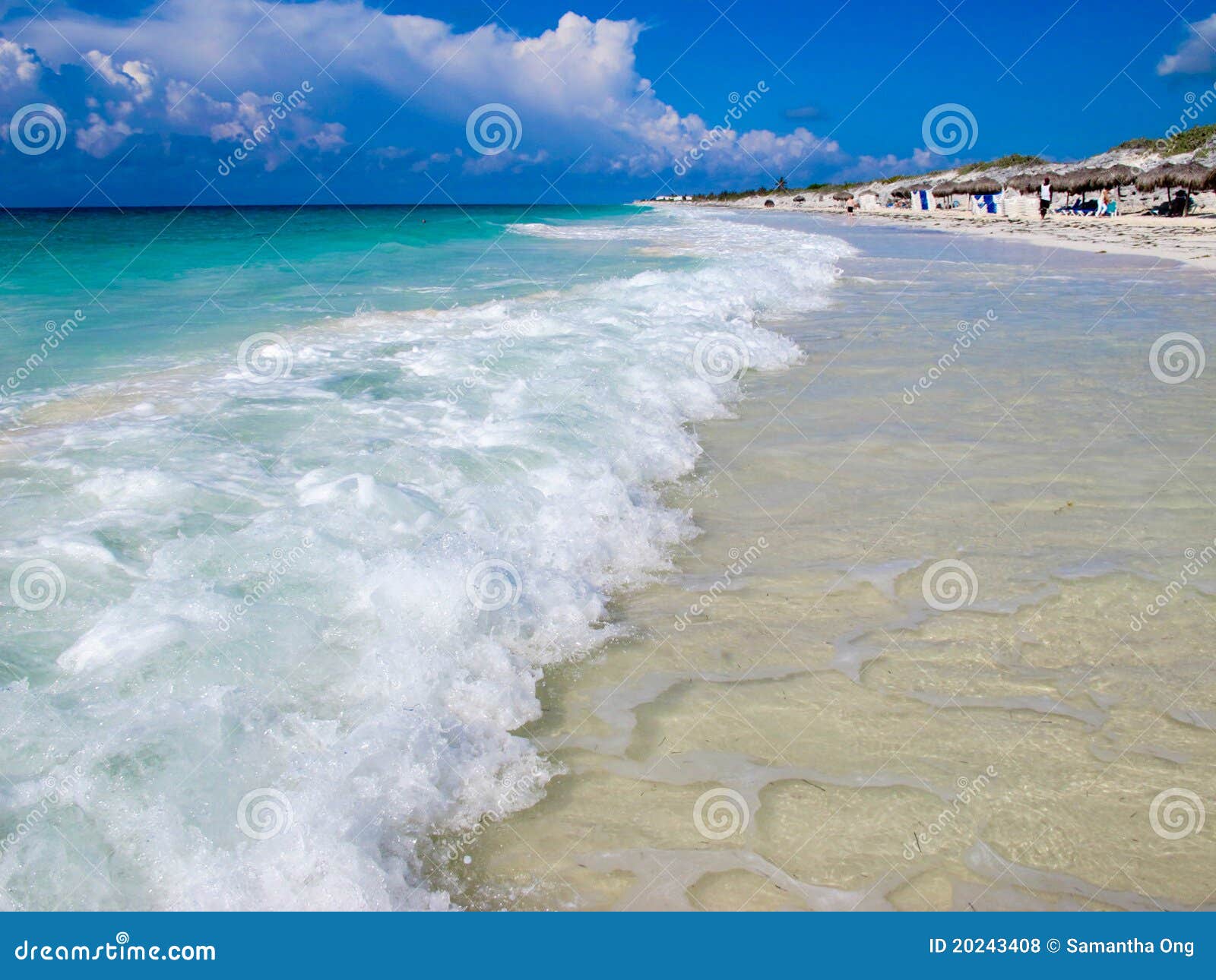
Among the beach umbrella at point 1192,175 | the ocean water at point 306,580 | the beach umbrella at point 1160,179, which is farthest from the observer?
the beach umbrella at point 1160,179

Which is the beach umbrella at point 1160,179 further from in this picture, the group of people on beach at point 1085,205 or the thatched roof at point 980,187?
the thatched roof at point 980,187

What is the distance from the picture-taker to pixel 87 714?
301 cm

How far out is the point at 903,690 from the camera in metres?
3.56

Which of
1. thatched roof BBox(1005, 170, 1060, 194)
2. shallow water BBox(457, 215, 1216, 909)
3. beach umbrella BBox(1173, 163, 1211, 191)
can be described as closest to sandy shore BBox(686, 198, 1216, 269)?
beach umbrella BBox(1173, 163, 1211, 191)

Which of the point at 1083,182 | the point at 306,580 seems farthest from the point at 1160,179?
the point at 306,580

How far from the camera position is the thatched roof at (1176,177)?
32156 mm

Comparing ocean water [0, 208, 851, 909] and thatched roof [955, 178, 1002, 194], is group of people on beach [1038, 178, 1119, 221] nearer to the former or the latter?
thatched roof [955, 178, 1002, 194]

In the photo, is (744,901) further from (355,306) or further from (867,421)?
(355,306)

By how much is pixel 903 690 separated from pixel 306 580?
3021mm

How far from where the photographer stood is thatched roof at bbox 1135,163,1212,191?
32.2m

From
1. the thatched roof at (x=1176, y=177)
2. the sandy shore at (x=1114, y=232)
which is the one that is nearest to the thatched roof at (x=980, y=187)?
the sandy shore at (x=1114, y=232)

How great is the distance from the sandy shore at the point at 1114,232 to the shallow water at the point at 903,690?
18.1 m

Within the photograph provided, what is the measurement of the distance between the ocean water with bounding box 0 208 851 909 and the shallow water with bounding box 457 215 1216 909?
321 mm

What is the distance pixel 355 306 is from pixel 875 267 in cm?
1406
